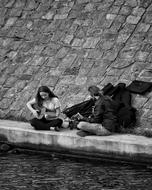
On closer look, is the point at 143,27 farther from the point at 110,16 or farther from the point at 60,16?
the point at 60,16

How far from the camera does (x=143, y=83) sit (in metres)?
18.5

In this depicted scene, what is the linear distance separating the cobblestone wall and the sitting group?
1.06 meters

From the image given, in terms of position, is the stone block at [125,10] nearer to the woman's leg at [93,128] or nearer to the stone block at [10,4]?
the stone block at [10,4]

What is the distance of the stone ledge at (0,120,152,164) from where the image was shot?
611 inches

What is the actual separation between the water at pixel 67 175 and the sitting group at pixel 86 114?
3.09 feet

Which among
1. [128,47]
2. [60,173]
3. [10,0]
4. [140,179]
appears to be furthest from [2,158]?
[10,0]

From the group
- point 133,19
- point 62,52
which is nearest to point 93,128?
point 62,52

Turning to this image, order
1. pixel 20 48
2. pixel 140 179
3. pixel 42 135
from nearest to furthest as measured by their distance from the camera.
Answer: pixel 140 179, pixel 42 135, pixel 20 48

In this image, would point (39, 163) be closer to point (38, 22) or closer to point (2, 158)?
point (2, 158)

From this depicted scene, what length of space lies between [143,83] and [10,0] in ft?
23.6

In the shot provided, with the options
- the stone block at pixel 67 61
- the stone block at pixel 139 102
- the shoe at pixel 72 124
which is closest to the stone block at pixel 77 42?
the stone block at pixel 67 61

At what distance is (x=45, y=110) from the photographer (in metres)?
17.5

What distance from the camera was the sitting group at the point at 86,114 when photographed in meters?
16.6

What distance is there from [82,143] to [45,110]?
5.38ft
